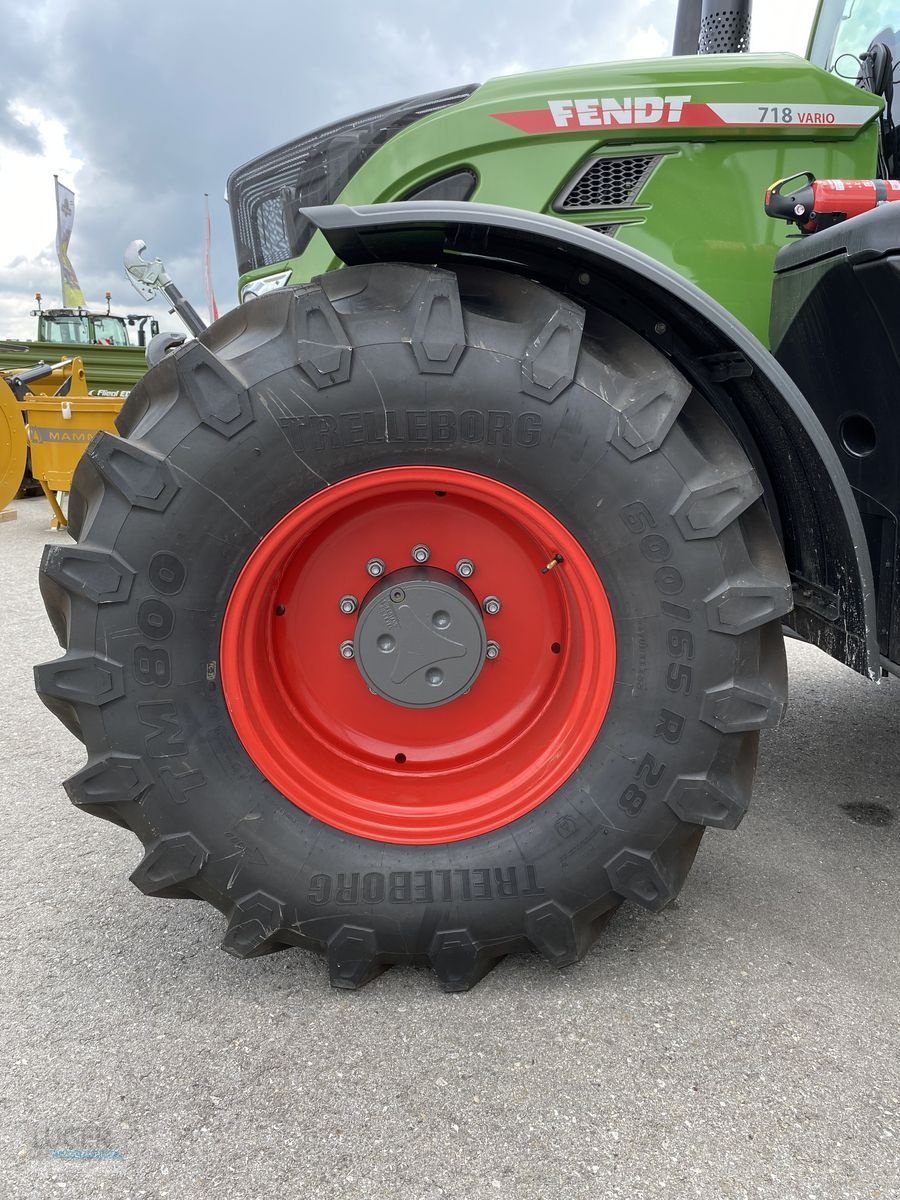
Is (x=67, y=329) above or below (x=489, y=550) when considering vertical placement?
above

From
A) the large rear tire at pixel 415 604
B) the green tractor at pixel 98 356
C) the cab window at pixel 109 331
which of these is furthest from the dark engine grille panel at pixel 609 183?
the cab window at pixel 109 331

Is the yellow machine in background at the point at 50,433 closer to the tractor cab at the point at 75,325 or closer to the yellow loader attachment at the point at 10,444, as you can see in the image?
the yellow loader attachment at the point at 10,444

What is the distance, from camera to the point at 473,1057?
5.18 feet

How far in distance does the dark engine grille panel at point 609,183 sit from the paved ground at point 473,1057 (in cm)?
178

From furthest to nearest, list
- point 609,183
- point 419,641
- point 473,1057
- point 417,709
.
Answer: point 609,183, point 417,709, point 419,641, point 473,1057

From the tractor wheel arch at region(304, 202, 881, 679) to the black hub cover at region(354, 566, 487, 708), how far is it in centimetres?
72

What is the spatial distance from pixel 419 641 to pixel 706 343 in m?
0.90

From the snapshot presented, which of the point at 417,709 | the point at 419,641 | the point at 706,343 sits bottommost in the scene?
the point at 417,709

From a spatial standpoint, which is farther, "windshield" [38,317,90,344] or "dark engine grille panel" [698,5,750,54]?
"windshield" [38,317,90,344]

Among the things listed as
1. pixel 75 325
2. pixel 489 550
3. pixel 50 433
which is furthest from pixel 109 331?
pixel 489 550

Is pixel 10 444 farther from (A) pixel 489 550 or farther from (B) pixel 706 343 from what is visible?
(B) pixel 706 343

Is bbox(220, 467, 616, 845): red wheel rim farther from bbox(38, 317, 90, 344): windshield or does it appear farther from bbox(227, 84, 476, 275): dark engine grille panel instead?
bbox(38, 317, 90, 344): windshield

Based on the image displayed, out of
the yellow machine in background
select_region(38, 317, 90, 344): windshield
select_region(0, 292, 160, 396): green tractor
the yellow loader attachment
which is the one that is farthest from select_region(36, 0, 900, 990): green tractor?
select_region(38, 317, 90, 344): windshield

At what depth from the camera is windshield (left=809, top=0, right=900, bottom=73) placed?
91.4 inches
